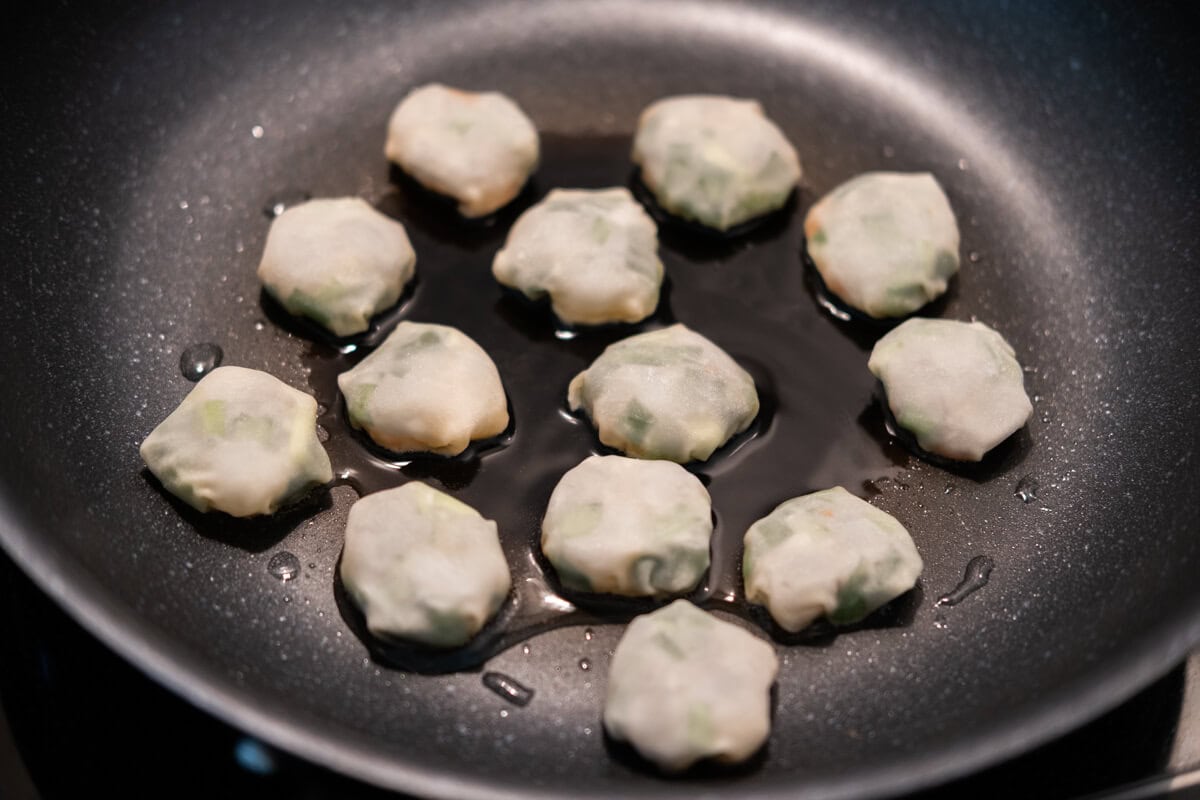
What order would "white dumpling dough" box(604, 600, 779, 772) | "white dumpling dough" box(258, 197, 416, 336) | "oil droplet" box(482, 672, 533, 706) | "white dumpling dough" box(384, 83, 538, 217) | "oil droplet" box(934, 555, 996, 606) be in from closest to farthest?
"white dumpling dough" box(604, 600, 779, 772) → "oil droplet" box(482, 672, 533, 706) → "oil droplet" box(934, 555, 996, 606) → "white dumpling dough" box(258, 197, 416, 336) → "white dumpling dough" box(384, 83, 538, 217)

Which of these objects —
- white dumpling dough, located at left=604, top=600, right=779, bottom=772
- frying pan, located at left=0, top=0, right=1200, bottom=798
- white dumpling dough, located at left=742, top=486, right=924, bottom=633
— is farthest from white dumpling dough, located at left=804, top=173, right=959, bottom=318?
white dumpling dough, located at left=604, top=600, right=779, bottom=772

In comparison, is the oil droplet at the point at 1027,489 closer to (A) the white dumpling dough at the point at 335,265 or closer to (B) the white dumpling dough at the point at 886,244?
(B) the white dumpling dough at the point at 886,244

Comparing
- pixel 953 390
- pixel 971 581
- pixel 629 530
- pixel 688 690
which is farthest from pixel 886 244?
pixel 688 690

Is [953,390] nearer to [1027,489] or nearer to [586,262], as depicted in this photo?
[1027,489]

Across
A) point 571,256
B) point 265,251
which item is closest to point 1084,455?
point 571,256

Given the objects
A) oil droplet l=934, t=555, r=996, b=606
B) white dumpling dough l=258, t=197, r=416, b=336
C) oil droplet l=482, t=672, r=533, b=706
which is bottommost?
oil droplet l=482, t=672, r=533, b=706

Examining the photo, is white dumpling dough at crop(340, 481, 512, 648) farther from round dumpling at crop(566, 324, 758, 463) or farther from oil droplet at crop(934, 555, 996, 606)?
oil droplet at crop(934, 555, 996, 606)

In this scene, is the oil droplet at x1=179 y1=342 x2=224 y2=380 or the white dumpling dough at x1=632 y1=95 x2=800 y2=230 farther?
the white dumpling dough at x1=632 y1=95 x2=800 y2=230
